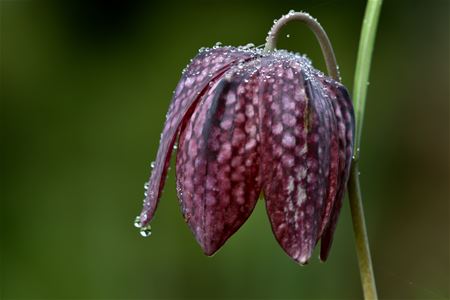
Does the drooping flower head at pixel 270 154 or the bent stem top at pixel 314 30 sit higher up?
the bent stem top at pixel 314 30

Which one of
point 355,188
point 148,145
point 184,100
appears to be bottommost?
point 148,145

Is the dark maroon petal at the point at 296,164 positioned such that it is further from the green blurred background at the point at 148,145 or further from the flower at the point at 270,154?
the green blurred background at the point at 148,145

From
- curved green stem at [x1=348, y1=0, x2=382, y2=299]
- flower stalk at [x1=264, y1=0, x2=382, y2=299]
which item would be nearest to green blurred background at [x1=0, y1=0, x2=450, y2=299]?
curved green stem at [x1=348, y1=0, x2=382, y2=299]

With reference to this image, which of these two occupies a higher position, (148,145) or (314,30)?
(314,30)

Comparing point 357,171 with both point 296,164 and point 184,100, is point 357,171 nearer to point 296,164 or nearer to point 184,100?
point 296,164

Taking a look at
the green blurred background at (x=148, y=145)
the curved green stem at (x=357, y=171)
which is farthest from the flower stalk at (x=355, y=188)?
the green blurred background at (x=148, y=145)

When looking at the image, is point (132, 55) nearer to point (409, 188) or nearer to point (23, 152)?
point (23, 152)

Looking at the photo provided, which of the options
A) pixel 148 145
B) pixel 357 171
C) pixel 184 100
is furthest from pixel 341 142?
pixel 148 145

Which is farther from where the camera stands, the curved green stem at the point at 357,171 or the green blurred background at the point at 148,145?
the green blurred background at the point at 148,145

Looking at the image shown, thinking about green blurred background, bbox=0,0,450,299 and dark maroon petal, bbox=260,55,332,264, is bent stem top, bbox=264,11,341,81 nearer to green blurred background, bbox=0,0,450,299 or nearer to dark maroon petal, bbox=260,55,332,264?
dark maroon petal, bbox=260,55,332,264
